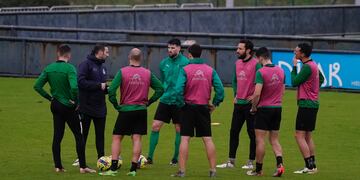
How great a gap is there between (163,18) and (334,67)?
1608 centimetres

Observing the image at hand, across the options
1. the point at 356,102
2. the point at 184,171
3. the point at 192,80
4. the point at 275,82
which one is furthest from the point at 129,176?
the point at 356,102

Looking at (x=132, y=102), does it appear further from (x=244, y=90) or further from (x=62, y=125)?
(x=244, y=90)

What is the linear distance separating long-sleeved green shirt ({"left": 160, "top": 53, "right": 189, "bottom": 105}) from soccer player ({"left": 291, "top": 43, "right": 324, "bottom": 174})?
6.81ft

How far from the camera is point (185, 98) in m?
15.1

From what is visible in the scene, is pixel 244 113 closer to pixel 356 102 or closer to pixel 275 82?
pixel 275 82

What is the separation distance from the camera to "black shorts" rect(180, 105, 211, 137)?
49.6 feet

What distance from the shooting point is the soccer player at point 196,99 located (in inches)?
591

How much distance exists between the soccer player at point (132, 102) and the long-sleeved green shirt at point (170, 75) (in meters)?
1.51

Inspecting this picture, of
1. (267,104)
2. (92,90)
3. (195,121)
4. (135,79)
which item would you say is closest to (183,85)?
(195,121)

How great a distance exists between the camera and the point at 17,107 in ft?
82.5

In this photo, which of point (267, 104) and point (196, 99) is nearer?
point (196, 99)

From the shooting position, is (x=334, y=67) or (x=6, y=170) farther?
(x=334, y=67)

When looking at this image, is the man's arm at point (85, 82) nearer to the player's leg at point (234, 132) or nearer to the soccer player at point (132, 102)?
the soccer player at point (132, 102)

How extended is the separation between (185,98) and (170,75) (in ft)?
5.90
